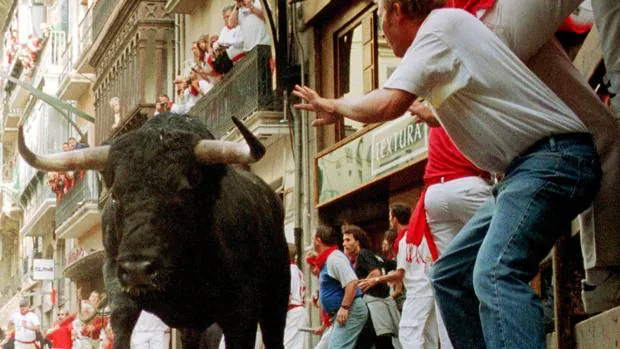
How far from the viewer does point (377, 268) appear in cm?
1515

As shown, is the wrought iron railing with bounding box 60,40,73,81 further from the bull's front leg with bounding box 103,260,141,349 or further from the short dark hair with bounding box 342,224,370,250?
the bull's front leg with bounding box 103,260,141,349

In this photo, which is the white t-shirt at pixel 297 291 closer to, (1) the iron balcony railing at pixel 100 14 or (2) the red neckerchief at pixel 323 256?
(2) the red neckerchief at pixel 323 256

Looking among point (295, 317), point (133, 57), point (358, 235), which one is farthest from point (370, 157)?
point (133, 57)

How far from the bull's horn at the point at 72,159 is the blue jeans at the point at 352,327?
4.66m

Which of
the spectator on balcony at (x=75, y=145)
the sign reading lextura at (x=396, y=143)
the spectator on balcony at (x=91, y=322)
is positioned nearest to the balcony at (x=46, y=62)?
the spectator on balcony at (x=75, y=145)

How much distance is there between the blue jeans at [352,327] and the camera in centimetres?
1479

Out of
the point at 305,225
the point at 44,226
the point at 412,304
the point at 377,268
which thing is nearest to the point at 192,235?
the point at 412,304

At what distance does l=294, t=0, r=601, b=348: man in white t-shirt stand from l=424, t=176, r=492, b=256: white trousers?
7.78 ft

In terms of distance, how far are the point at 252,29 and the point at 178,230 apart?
1645 centimetres

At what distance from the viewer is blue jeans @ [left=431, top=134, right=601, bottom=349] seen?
19.9 ft

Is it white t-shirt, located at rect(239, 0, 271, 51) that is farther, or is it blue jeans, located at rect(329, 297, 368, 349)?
white t-shirt, located at rect(239, 0, 271, 51)

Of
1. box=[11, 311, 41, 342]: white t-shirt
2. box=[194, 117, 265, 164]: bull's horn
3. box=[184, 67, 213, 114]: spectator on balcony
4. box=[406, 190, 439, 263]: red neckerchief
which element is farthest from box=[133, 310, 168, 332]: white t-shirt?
box=[11, 311, 41, 342]: white t-shirt

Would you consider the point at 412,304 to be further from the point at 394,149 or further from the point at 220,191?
the point at 394,149

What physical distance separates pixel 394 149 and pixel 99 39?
22893 millimetres
